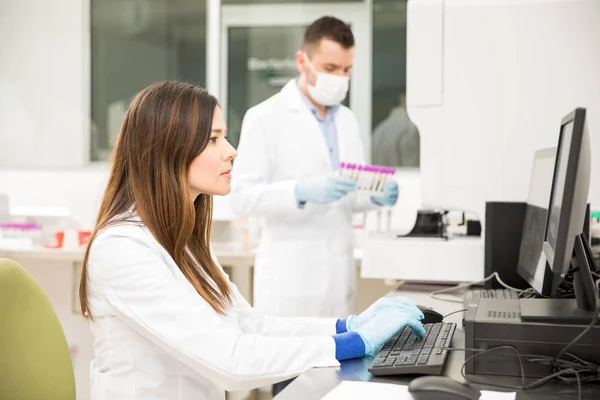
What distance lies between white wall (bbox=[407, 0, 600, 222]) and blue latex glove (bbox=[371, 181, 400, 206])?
376mm

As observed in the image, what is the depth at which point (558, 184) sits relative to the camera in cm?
128

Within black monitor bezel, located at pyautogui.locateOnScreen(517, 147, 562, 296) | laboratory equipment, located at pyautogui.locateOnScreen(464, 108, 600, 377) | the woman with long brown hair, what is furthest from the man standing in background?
laboratory equipment, located at pyautogui.locateOnScreen(464, 108, 600, 377)

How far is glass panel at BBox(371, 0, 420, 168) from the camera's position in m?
4.02

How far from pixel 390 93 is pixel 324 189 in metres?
1.77

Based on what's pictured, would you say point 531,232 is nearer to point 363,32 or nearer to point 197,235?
point 197,235

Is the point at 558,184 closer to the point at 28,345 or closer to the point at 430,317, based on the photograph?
the point at 430,317

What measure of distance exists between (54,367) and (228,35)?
10.3 feet

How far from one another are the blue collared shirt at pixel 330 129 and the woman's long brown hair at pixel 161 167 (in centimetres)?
133

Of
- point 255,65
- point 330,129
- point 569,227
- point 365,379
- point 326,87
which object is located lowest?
point 365,379

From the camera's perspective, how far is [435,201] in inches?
86.9

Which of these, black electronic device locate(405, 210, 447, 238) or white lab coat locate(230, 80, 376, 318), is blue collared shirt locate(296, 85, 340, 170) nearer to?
white lab coat locate(230, 80, 376, 318)

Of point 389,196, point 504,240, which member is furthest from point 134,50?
point 504,240

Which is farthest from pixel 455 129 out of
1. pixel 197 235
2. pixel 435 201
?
pixel 197 235

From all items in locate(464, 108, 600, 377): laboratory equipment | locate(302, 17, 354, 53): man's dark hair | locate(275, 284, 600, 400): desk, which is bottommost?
locate(275, 284, 600, 400): desk
